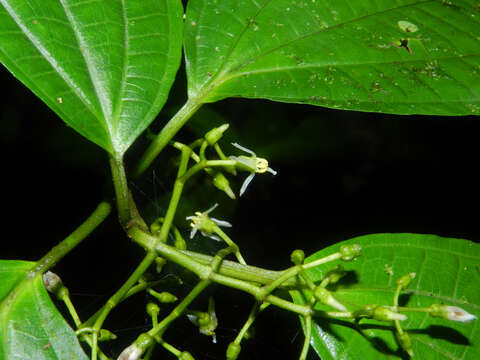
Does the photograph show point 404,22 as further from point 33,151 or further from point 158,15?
point 33,151

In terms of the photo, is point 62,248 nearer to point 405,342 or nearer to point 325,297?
point 325,297

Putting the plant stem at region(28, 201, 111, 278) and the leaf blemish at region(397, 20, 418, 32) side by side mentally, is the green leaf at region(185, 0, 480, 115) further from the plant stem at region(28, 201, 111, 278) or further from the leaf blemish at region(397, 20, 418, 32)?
the plant stem at region(28, 201, 111, 278)

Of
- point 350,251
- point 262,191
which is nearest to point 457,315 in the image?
point 350,251

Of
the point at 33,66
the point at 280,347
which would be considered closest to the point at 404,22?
the point at 33,66

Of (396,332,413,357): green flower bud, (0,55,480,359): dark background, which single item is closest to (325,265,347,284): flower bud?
(396,332,413,357): green flower bud

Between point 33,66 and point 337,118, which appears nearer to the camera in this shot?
point 33,66

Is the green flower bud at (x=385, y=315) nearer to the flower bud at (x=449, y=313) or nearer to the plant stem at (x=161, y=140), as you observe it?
the flower bud at (x=449, y=313)

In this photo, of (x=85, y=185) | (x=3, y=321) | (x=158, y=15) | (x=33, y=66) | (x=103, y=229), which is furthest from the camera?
(x=85, y=185)
